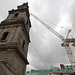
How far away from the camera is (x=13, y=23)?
1237 cm

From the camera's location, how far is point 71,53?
21781mm

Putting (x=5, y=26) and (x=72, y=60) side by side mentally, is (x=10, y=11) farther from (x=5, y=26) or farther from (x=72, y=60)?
(x=72, y=60)

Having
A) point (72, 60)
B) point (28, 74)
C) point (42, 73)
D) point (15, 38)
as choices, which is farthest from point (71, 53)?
point (15, 38)

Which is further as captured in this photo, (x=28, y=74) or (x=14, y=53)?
(x=28, y=74)

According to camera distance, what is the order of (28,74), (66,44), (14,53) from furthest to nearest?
(28,74)
(66,44)
(14,53)

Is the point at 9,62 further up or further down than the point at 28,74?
further up

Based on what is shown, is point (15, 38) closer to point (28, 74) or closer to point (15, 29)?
point (15, 29)

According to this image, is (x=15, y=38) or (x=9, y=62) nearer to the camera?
(x=9, y=62)

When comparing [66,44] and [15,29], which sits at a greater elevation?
[66,44]

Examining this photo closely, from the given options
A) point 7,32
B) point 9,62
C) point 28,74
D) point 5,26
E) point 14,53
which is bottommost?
point 28,74

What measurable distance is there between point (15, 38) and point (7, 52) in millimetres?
2312

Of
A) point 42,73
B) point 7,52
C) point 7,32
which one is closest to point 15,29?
point 7,32

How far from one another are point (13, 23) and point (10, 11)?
6563mm

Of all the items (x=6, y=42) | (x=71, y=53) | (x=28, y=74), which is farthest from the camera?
(x=28, y=74)
